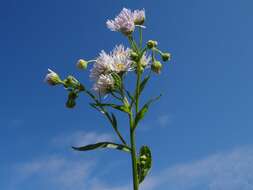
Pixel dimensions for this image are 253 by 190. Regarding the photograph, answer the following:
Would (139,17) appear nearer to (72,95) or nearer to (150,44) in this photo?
(150,44)

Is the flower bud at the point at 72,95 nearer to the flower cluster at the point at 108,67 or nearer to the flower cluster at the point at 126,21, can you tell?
the flower cluster at the point at 108,67

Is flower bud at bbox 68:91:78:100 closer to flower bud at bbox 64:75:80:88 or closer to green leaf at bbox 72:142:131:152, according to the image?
flower bud at bbox 64:75:80:88

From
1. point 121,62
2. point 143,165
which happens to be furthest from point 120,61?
point 143,165

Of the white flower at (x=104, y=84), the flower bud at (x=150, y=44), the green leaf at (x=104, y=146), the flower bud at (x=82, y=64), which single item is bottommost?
the green leaf at (x=104, y=146)

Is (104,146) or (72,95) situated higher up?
(72,95)

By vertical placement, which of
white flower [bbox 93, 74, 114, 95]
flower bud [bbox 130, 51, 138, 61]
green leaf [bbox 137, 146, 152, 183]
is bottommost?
green leaf [bbox 137, 146, 152, 183]
